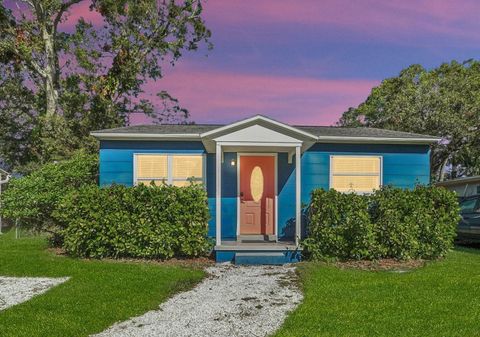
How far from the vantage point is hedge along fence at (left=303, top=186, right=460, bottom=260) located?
8906mm

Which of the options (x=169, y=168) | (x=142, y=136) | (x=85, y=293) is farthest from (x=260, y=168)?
(x=85, y=293)

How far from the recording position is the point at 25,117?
21.8 m

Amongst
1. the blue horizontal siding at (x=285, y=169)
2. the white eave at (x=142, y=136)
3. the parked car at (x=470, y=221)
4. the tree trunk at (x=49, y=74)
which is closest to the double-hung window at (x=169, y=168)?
the blue horizontal siding at (x=285, y=169)

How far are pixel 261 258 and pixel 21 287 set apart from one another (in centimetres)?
473

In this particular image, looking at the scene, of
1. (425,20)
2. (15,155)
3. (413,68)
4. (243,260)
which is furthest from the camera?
(413,68)

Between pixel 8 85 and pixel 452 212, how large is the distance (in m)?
20.8

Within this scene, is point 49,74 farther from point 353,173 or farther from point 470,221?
point 470,221

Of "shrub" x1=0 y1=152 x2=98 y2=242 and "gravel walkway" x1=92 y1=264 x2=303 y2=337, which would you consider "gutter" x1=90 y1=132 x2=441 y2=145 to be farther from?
"gravel walkway" x1=92 y1=264 x2=303 y2=337

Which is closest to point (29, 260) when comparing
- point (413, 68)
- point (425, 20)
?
point (425, 20)

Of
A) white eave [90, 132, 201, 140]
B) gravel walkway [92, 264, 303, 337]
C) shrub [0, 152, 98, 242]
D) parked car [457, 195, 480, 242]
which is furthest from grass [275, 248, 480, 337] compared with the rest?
shrub [0, 152, 98, 242]

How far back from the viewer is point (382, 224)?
9039 millimetres

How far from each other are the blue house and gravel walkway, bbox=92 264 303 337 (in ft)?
9.05

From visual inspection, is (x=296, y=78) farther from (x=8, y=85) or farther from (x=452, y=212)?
(x=8, y=85)

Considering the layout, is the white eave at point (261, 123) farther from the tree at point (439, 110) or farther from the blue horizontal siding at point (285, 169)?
the tree at point (439, 110)
